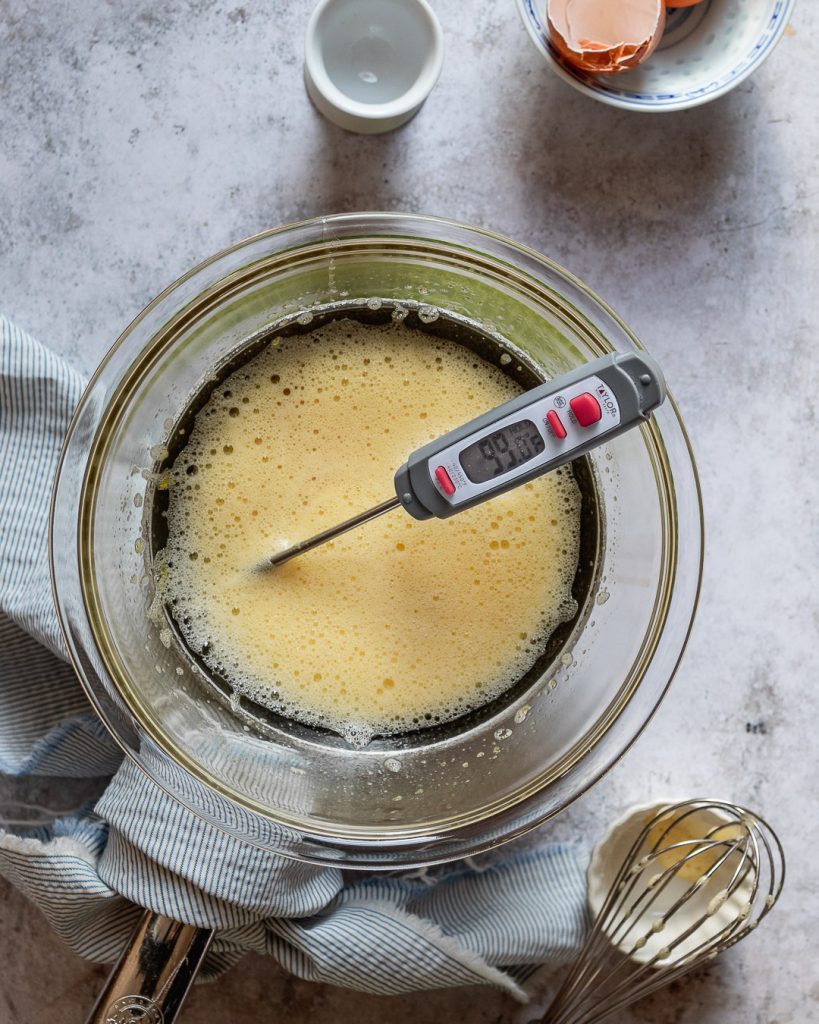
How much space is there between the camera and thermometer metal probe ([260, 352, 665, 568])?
66 cm

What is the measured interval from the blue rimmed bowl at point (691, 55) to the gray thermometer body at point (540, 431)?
38cm

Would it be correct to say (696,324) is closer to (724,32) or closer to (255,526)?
(724,32)

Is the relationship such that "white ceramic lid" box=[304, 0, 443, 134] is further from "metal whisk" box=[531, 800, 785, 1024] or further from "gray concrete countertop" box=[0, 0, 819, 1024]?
"metal whisk" box=[531, 800, 785, 1024]

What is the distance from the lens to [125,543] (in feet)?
2.75

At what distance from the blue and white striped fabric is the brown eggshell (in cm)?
53

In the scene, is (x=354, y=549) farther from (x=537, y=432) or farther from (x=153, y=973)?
(x=153, y=973)

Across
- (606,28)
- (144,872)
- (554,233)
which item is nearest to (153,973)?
(144,872)

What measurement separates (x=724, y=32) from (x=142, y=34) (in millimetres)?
537

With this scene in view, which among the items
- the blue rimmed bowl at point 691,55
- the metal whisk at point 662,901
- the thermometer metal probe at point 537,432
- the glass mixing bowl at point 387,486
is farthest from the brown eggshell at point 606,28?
the metal whisk at point 662,901

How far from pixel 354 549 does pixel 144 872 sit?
0.34 m

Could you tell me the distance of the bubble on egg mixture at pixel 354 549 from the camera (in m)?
0.84

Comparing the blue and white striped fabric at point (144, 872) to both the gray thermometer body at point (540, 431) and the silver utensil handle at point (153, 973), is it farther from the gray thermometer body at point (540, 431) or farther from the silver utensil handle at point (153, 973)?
the gray thermometer body at point (540, 431)

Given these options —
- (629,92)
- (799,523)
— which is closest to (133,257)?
(629,92)

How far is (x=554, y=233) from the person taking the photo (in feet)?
3.19
